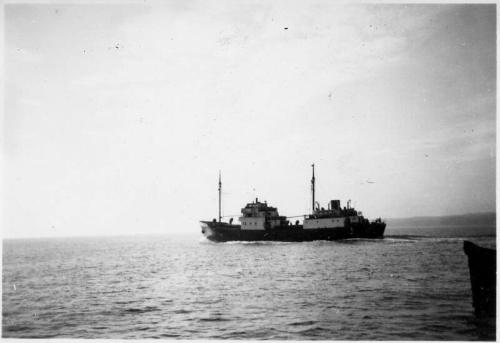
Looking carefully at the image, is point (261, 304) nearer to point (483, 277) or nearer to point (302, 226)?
point (483, 277)

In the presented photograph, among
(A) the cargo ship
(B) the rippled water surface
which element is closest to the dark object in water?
(B) the rippled water surface

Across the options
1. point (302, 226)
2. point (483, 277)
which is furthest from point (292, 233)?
point (483, 277)

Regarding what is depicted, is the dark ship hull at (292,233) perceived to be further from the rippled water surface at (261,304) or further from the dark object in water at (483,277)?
the dark object in water at (483,277)

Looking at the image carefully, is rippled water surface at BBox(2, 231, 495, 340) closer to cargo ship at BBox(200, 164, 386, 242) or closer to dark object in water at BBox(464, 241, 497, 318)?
dark object in water at BBox(464, 241, 497, 318)

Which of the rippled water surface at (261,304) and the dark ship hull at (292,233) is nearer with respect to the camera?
the rippled water surface at (261,304)

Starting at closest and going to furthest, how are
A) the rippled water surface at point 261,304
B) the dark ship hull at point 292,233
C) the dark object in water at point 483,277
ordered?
the dark object in water at point 483,277 < the rippled water surface at point 261,304 < the dark ship hull at point 292,233

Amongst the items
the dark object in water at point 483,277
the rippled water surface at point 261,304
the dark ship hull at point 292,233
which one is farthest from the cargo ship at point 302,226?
the dark object in water at point 483,277

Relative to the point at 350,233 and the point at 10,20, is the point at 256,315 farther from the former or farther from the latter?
the point at 350,233
